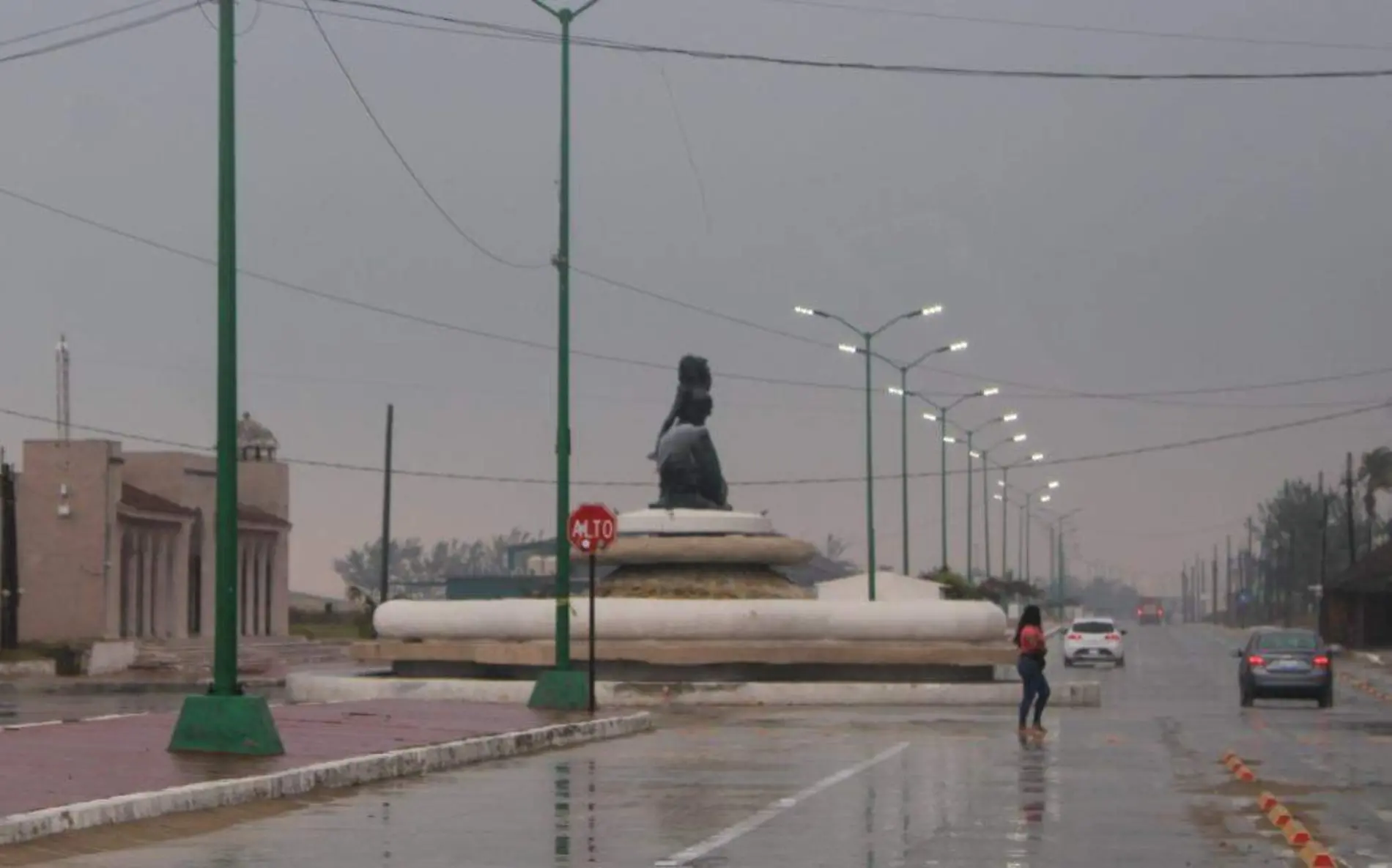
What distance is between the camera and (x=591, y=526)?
117 feet

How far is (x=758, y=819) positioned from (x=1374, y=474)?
5236 inches

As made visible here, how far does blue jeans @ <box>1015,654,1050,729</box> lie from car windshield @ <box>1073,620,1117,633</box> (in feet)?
148

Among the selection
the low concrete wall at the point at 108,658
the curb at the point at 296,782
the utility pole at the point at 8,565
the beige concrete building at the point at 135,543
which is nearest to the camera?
the curb at the point at 296,782

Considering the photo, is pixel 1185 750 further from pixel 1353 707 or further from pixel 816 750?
pixel 1353 707


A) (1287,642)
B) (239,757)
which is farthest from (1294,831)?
(1287,642)

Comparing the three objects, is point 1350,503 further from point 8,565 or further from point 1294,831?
point 1294,831

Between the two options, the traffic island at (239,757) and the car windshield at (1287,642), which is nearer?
the traffic island at (239,757)

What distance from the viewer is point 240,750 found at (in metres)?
23.3

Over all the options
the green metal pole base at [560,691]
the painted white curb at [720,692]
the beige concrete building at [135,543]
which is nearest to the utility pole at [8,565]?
the beige concrete building at [135,543]

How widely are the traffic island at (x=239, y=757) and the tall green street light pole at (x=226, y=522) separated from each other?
10.5 inches

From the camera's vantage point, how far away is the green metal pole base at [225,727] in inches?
917

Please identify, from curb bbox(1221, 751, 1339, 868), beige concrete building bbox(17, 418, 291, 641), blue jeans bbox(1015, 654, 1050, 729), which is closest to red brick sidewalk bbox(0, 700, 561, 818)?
blue jeans bbox(1015, 654, 1050, 729)

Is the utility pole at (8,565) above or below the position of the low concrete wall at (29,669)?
above

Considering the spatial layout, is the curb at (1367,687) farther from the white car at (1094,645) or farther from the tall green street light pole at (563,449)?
the tall green street light pole at (563,449)
